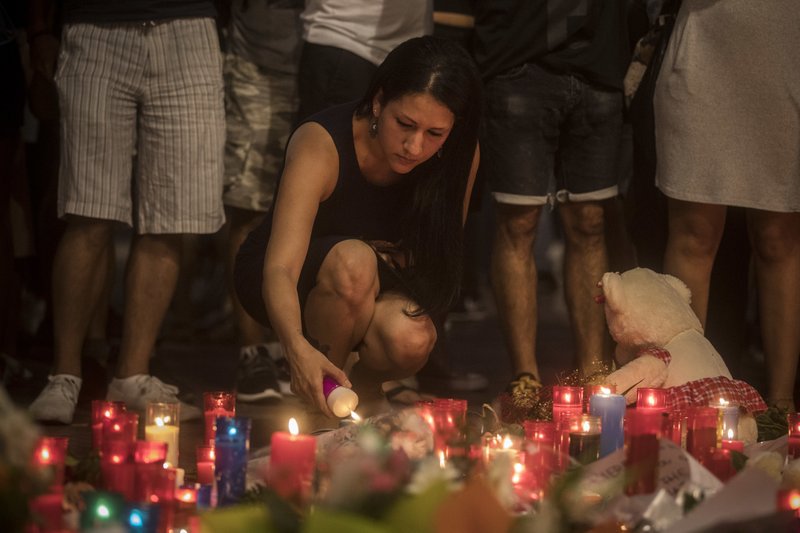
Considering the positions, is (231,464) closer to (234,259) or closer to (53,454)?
(53,454)

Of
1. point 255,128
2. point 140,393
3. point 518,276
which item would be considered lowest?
point 140,393

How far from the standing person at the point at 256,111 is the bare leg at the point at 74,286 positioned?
1.85ft

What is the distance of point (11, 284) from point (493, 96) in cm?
170

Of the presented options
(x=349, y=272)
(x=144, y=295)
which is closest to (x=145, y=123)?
(x=144, y=295)

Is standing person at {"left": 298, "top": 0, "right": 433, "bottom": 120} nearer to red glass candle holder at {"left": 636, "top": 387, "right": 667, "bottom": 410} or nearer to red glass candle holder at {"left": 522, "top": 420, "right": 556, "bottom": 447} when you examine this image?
red glass candle holder at {"left": 636, "top": 387, "right": 667, "bottom": 410}

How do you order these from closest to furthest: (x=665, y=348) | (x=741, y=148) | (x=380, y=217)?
(x=665, y=348), (x=380, y=217), (x=741, y=148)

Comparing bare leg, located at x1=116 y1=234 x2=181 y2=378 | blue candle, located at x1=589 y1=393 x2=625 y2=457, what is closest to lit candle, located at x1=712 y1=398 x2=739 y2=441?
blue candle, located at x1=589 y1=393 x2=625 y2=457

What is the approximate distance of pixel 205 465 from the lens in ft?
7.50

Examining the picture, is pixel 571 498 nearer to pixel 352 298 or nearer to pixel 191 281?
pixel 352 298

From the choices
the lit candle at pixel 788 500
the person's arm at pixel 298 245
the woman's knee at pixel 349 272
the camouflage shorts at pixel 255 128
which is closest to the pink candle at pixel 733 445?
the lit candle at pixel 788 500

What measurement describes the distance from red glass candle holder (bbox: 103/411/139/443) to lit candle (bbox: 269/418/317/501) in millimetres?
328

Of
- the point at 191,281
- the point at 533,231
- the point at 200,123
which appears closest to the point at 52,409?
the point at 200,123

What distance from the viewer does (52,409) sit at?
3.36 m

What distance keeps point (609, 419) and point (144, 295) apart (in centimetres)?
164
